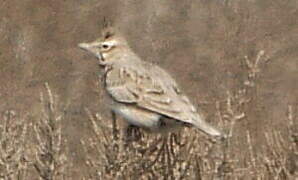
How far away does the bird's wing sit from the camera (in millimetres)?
7898

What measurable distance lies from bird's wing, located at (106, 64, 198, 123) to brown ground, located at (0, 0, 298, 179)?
14.1 feet

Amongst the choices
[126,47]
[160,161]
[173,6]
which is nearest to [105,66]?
[126,47]

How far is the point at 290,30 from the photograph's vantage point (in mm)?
14078

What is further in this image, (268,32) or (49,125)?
(268,32)

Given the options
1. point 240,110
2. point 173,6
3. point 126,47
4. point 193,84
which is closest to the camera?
point 240,110

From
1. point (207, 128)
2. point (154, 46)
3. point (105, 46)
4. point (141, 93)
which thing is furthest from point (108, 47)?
point (154, 46)

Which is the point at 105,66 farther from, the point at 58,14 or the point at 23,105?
the point at 58,14

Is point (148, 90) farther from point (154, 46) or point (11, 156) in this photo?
point (154, 46)

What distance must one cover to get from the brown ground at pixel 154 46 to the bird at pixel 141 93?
13.4 feet

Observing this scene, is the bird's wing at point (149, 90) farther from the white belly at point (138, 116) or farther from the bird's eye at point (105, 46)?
the bird's eye at point (105, 46)

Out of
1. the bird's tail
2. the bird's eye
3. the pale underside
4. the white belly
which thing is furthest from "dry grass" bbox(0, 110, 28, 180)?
Answer: the bird's eye

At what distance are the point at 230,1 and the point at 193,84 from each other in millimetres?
1251

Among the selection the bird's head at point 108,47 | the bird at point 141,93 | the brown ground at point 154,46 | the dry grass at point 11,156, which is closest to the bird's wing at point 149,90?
the bird at point 141,93

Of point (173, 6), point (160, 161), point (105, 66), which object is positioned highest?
point (173, 6)
